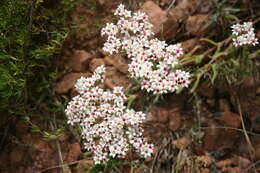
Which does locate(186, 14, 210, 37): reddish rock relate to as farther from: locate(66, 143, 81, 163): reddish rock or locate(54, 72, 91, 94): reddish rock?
locate(66, 143, 81, 163): reddish rock

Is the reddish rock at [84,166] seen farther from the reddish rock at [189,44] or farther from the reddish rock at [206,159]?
the reddish rock at [189,44]

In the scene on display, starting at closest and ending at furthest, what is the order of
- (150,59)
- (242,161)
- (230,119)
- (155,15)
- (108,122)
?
(108,122) → (150,59) → (242,161) → (230,119) → (155,15)

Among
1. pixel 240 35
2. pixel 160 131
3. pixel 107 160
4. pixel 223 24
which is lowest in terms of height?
pixel 107 160

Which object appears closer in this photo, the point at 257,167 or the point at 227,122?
the point at 257,167

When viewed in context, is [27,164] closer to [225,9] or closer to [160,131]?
[160,131]

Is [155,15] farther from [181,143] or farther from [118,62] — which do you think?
[181,143]

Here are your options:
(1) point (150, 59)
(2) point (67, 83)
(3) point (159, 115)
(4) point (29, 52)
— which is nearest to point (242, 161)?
(3) point (159, 115)

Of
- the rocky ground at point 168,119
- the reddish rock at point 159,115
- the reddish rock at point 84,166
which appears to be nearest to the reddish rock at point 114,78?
the rocky ground at point 168,119

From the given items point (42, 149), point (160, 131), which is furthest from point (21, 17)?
point (160, 131)
